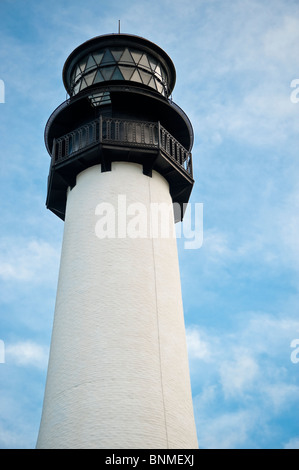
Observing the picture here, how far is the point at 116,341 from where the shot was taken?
19594 mm

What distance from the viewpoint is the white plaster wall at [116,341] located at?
59.4 feet

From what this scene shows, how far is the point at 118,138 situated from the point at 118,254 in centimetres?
561

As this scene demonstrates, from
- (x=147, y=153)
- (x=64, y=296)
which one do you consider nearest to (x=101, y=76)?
(x=147, y=153)

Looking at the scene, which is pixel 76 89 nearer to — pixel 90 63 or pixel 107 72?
pixel 90 63

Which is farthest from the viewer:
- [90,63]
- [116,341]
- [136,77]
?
[90,63]

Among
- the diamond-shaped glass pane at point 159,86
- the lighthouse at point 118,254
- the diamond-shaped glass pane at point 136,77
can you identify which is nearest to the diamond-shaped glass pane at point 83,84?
the lighthouse at point 118,254

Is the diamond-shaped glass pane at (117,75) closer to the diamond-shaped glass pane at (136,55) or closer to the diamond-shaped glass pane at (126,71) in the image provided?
the diamond-shaped glass pane at (126,71)

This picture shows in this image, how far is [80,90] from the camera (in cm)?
2714

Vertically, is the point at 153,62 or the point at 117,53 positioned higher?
the point at 153,62

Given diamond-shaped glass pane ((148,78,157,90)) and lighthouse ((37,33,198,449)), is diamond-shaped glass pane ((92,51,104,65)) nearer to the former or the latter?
lighthouse ((37,33,198,449))

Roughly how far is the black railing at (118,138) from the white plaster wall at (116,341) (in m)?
1.37

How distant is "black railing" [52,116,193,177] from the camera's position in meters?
24.2

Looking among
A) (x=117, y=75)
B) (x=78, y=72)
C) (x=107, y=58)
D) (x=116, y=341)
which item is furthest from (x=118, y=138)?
(x=116, y=341)
